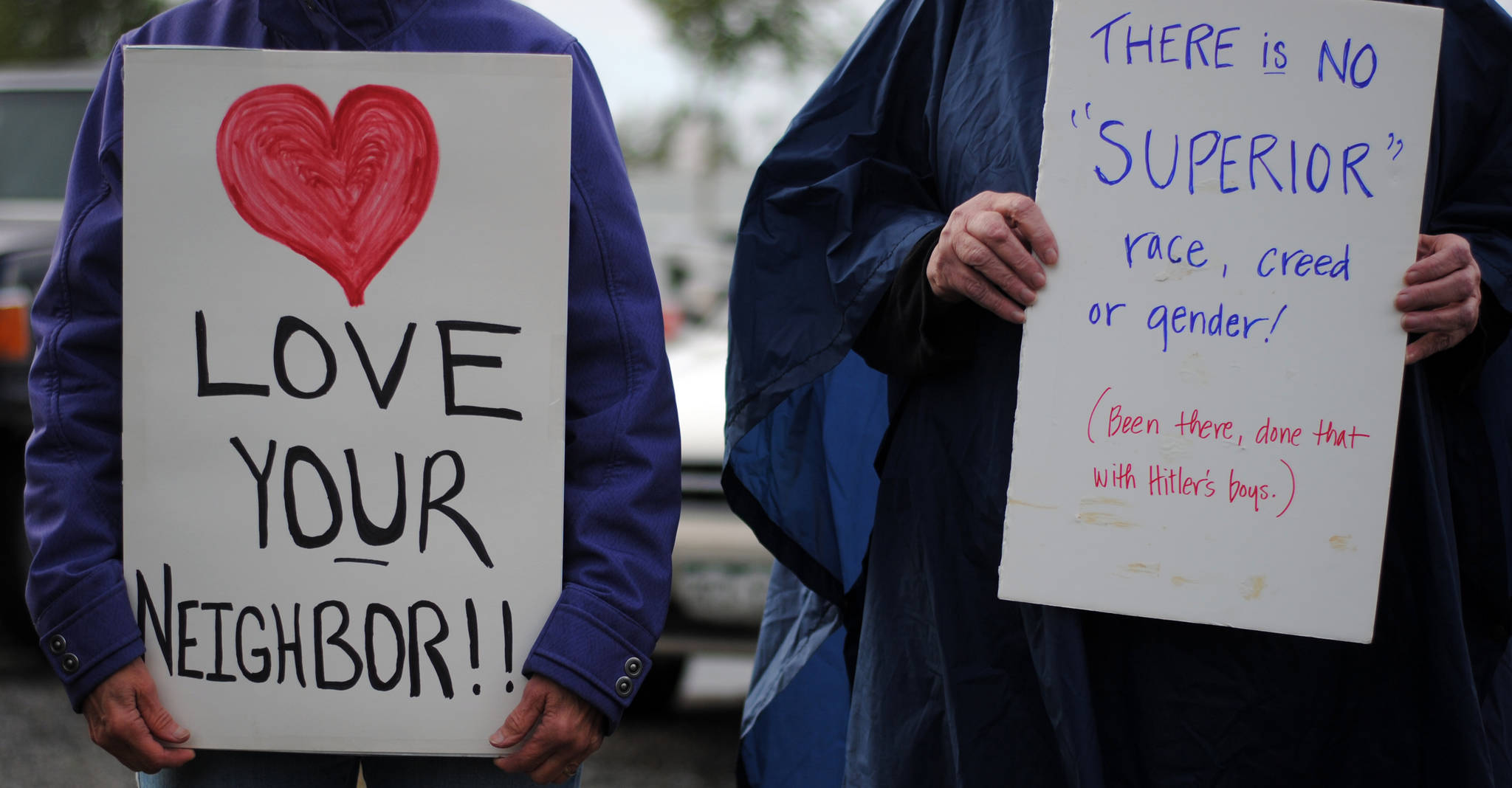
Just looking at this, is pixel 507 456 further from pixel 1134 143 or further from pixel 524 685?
pixel 1134 143

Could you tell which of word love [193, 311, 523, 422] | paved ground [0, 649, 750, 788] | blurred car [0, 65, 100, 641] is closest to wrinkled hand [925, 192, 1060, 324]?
word love [193, 311, 523, 422]

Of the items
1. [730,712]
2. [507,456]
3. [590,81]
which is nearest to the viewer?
[507,456]

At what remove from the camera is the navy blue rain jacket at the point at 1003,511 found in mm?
1490

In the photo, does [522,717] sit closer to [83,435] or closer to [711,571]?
[83,435]

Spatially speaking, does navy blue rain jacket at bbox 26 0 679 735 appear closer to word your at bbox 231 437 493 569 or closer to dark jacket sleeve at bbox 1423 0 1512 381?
word your at bbox 231 437 493 569

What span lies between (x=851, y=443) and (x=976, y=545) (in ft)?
1.33

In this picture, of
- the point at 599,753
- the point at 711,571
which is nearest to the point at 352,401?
the point at 711,571

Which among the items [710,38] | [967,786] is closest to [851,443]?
[967,786]

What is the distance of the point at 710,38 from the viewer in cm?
2811

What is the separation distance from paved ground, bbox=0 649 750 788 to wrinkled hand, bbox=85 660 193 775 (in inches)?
89.9

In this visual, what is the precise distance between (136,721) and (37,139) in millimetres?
4551

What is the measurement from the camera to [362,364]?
139 centimetres

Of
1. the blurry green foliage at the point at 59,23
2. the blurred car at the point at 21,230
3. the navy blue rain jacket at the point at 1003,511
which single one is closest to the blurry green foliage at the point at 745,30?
the blurry green foliage at the point at 59,23

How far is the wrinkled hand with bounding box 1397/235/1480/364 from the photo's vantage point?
4.60 feet
